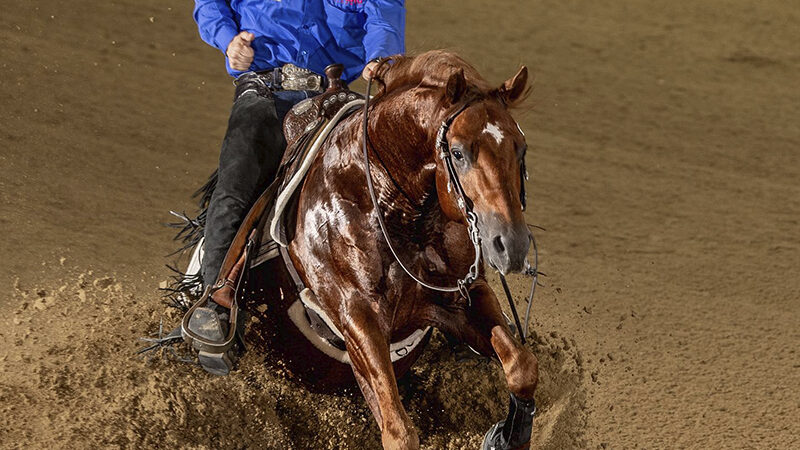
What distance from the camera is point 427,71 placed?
11.2ft

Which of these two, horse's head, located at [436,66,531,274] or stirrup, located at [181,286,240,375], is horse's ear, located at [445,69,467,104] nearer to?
horse's head, located at [436,66,531,274]

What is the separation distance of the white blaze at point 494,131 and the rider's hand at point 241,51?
1504mm

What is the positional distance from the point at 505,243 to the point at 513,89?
58cm

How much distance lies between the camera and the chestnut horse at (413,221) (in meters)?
3.13

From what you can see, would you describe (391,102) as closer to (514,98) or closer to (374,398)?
(514,98)

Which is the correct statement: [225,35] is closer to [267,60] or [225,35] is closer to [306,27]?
[267,60]

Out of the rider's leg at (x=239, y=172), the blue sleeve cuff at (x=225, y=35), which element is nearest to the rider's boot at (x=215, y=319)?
the rider's leg at (x=239, y=172)

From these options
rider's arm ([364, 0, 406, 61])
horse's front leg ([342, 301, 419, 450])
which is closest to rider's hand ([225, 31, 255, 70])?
rider's arm ([364, 0, 406, 61])

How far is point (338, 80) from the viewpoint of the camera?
422 centimetres

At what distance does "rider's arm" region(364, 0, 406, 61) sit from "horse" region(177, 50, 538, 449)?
636mm

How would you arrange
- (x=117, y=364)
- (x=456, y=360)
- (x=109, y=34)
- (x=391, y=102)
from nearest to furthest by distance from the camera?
(x=391, y=102) < (x=456, y=360) < (x=117, y=364) < (x=109, y=34)

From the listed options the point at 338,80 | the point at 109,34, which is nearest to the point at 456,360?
the point at 338,80

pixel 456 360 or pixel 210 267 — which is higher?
pixel 210 267

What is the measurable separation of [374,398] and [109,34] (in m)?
6.52
